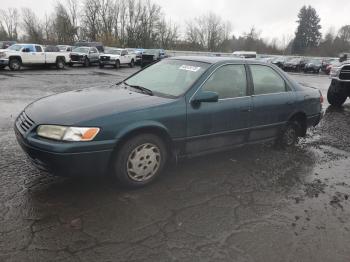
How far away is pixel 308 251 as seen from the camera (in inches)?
120

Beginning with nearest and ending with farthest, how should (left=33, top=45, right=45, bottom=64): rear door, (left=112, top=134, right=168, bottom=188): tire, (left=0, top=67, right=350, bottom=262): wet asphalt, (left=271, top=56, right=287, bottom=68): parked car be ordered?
(left=0, top=67, right=350, bottom=262): wet asphalt
(left=112, top=134, right=168, bottom=188): tire
(left=33, top=45, right=45, bottom=64): rear door
(left=271, top=56, right=287, bottom=68): parked car

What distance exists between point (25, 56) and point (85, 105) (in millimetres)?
20087

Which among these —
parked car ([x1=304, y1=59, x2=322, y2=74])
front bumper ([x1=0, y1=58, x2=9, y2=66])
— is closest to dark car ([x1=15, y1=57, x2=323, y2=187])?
front bumper ([x1=0, y1=58, x2=9, y2=66])

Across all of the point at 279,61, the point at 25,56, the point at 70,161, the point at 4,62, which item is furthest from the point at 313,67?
the point at 70,161

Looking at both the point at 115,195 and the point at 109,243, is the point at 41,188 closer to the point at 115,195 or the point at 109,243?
the point at 115,195

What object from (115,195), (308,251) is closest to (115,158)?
(115,195)

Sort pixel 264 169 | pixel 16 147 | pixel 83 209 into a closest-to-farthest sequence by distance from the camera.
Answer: pixel 83 209 < pixel 264 169 < pixel 16 147

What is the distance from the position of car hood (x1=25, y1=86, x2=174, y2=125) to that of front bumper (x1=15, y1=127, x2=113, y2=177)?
0.33 m

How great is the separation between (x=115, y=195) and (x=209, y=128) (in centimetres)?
150

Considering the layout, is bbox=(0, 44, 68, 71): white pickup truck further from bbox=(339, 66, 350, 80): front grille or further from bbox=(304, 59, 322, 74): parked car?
bbox=(304, 59, 322, 74): parked car

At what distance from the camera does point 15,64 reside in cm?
2123

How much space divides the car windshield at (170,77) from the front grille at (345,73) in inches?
305

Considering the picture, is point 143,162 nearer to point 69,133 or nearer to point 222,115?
point 69,133

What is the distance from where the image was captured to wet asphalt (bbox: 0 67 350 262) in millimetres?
2936
